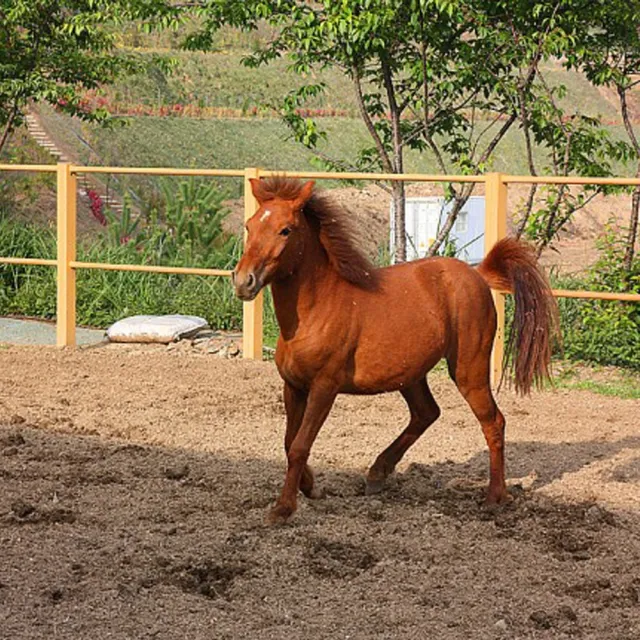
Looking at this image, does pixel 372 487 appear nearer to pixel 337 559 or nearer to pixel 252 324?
pixel 337 559

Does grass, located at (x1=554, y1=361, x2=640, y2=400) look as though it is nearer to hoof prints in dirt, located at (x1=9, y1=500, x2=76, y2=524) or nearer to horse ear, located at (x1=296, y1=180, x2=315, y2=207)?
horse ear, located at (x1=296, y1=180, x2=315, y2=207)

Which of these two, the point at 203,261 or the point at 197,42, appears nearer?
the point at 197,42

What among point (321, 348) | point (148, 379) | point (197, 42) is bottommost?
point (148, 379)

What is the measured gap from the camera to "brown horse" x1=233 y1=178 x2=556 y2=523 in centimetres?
549

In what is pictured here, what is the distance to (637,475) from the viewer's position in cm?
660

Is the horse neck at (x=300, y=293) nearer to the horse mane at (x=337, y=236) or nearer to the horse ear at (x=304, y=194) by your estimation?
the horse mane at (x=337, y=236)

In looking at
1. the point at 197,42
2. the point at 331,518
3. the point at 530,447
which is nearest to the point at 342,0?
the point at 197,42

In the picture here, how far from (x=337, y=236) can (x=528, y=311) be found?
109 centimetres

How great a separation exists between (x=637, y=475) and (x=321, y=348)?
6.63 feet

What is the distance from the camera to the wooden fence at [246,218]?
8.94 m

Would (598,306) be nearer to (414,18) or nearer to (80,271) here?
(414,18)

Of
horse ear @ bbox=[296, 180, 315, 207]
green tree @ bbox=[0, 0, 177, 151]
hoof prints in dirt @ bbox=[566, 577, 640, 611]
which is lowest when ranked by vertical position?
hoof prints in dirt @ bbox=[566, 577, 640, 611]

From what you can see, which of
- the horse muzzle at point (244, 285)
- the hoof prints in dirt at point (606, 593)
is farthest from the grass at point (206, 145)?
the hoof prints in dirt at point (606, 593)

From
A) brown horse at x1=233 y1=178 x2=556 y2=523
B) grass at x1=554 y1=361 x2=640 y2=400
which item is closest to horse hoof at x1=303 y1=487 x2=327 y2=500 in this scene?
brown horse at x1=233 y1=178 x2=556 y2=523
